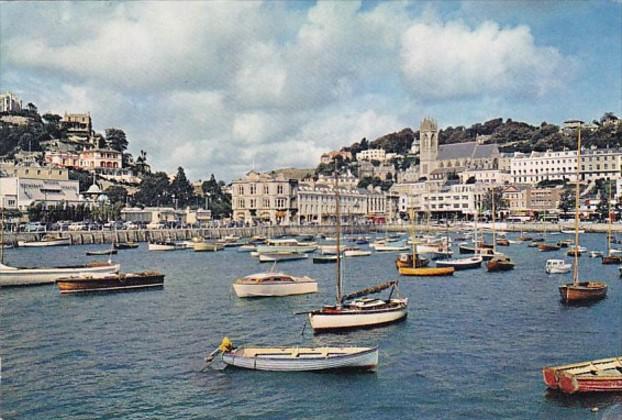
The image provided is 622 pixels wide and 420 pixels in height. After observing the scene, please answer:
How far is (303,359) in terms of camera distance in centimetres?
1958

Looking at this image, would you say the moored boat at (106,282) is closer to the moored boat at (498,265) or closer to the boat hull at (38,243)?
the moored boat at (498,265)

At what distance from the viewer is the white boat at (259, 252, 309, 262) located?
194ft

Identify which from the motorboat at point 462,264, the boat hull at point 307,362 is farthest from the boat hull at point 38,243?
the boat hull at point 307,362

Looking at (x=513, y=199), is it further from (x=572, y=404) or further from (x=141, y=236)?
(x=572, y=404)

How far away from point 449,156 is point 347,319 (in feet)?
503

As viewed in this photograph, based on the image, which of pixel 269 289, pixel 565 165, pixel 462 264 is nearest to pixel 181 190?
pixel 565 165

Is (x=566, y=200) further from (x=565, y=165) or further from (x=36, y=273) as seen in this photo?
(x=36, y=273)

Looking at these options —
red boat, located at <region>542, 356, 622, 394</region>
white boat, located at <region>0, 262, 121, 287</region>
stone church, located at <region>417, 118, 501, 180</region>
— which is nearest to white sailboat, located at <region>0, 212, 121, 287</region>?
white boat, located at <region>0, 262, 121, 287</region>

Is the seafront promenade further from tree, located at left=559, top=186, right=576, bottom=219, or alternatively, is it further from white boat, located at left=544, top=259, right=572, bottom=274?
white boat, located at left=544, top=259, right=572, bottom=274

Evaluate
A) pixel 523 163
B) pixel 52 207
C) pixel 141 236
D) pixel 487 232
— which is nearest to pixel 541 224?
pixel 487 232

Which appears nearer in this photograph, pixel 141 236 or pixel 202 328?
pixel 202 328

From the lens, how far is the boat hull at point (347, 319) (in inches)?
985

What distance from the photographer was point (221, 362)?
20.7 meters

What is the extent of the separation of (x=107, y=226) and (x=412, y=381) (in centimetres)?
8575
